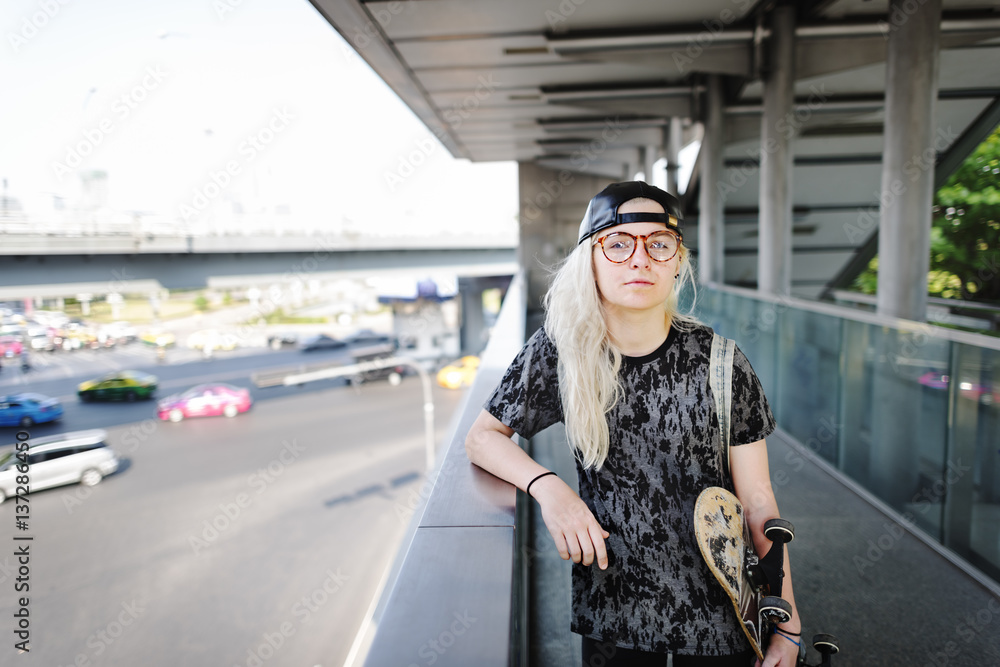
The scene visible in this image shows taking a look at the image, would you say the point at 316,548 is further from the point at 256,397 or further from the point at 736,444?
the point at 736,444

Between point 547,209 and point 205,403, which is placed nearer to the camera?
point 547,209

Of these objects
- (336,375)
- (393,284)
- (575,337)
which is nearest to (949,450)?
(575,337)

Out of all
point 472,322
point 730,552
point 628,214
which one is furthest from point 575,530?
point 472,322

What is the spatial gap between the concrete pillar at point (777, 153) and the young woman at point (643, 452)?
29.5ft

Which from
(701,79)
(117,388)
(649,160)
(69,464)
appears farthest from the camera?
(117,388)

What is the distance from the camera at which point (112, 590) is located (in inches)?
942

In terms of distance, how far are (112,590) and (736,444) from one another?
2774 cm

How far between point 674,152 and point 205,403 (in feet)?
115

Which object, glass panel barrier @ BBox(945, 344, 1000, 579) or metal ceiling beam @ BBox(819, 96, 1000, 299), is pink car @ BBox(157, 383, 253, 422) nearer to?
metal ceiling beam @ BBox(819, 96, 1000, 299)

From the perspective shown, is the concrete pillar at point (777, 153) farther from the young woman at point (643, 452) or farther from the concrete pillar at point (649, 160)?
the concrete pillar at point (649, 160)

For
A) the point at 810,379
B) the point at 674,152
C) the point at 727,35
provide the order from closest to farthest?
the point at 810,379 → the point at 727,35 → the point at 674,152

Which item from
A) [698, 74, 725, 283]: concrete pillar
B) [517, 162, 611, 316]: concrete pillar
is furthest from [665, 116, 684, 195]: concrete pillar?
[517, 162, 611, 316]: concrete pillar

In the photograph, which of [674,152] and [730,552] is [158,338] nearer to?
[674,152]

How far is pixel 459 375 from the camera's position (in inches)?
1773
